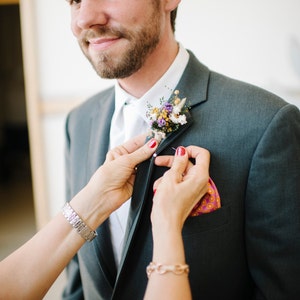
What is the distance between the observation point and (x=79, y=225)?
106 cm

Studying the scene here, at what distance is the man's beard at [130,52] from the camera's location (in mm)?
1060

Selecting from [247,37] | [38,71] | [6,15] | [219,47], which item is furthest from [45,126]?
[6,15]

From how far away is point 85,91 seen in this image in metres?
2.39

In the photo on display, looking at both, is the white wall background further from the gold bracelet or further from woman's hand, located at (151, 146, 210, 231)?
the gold bracelet

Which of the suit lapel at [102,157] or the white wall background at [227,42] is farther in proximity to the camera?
the white wall background at [227,42]

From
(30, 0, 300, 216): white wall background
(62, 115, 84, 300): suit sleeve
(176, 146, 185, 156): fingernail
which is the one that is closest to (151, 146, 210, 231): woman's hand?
(176, 146, 185, 156): fingernail

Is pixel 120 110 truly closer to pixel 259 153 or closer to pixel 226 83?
pixel 226 83

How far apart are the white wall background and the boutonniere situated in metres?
1.17

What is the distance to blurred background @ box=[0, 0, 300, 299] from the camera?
193cm

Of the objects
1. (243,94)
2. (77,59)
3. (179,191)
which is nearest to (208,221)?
(179,191)

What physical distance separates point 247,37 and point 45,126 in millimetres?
1502

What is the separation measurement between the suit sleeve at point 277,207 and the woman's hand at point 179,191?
0.52ft

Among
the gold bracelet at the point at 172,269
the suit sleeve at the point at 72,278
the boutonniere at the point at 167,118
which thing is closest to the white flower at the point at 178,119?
the boutonniere at the point at 167,118

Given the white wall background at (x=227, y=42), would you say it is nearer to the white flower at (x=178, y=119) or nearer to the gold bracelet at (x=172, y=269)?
the white flower at (x=178, y=119)
